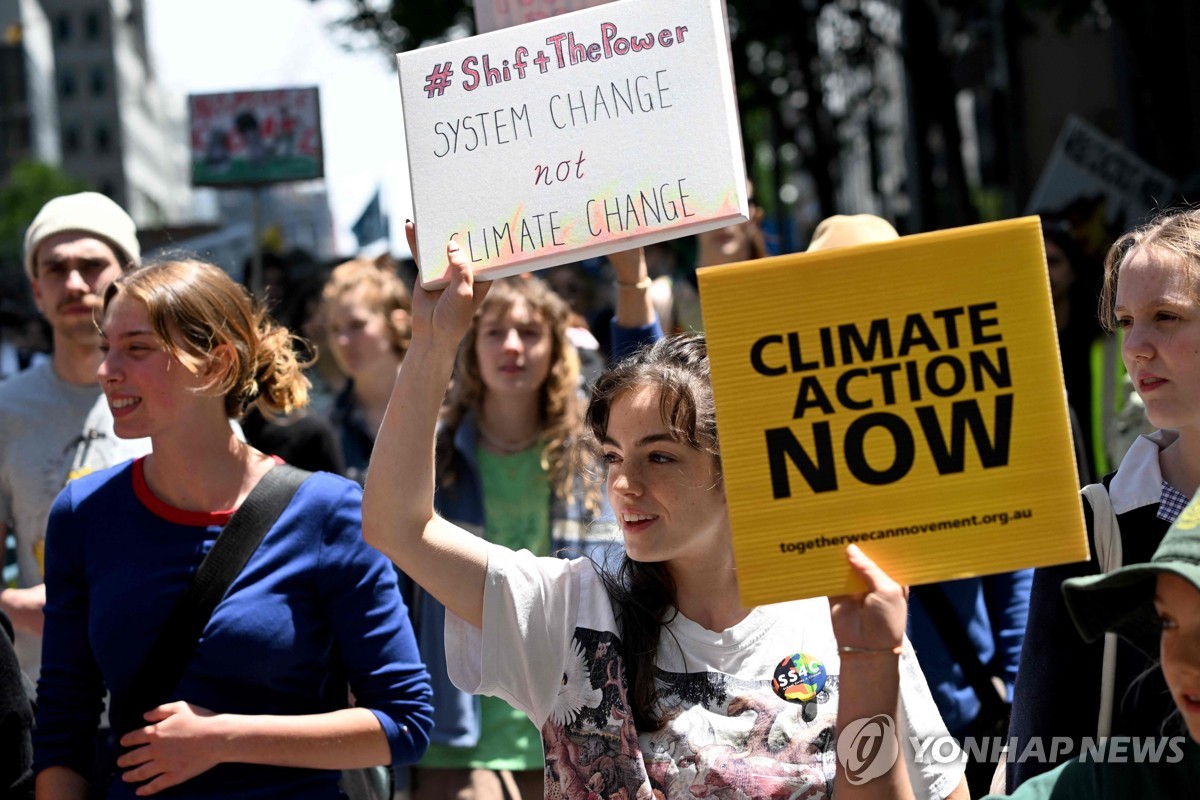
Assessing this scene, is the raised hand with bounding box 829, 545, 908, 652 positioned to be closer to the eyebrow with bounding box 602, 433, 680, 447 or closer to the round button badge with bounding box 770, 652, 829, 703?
the round button badge with bounding box 770, 652, 829, 703

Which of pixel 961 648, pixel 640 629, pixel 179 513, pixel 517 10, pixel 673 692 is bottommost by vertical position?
pixel 961 648

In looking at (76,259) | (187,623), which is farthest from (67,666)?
(76,259)

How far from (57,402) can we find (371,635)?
5.12 ft

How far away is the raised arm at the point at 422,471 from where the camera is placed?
2549 mm

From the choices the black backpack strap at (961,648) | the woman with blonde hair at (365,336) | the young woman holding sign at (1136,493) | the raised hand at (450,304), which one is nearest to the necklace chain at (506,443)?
the woman with blonde hair at (365,336)

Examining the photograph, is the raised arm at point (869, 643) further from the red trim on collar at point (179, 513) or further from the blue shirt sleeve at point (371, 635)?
the red trim on collar at point (179, 513)

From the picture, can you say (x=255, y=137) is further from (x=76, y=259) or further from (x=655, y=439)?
(x=655, y=439)

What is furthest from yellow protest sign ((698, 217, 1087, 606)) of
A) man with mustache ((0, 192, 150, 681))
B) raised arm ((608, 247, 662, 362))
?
man with mustache ((0, 192, 150, 681))

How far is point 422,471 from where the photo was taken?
2.56 meters

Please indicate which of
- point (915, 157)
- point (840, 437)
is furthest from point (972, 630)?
point (915, 157)

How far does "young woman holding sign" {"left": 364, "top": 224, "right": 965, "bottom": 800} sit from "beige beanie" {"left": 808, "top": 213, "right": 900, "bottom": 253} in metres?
1.17

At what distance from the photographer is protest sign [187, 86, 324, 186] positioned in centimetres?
838

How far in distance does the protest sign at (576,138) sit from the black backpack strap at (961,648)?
1.37 metres

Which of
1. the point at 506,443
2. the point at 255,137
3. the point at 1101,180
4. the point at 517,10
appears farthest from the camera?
the point at 1101,180
